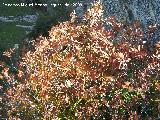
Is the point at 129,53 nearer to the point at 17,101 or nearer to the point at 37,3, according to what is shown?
the point at 17,101

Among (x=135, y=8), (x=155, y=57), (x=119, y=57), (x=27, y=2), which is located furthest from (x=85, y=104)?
(x=27, y=2)


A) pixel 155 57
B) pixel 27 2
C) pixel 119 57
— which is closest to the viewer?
pixel 119 57

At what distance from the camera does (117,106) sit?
5781mm

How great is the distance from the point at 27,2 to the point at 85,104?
571 inches

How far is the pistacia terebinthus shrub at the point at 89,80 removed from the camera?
19.0 feet

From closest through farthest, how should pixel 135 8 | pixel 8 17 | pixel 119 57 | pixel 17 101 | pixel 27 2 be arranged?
pixel 119 57 → pixel 17 101 → pixel 135 8 → pixel 8 17 → pixel 27 2

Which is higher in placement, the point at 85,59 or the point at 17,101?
the point at 85,59

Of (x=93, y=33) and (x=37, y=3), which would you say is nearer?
(x=93, y=33)

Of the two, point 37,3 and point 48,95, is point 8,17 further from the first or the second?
point 48,95

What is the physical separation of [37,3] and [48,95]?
13.7 meters

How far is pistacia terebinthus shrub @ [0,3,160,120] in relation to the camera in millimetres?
5777

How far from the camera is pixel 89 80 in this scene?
19.3 ft

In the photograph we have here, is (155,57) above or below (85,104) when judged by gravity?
above

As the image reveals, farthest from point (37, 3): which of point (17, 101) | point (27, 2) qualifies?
point (17, 101)
